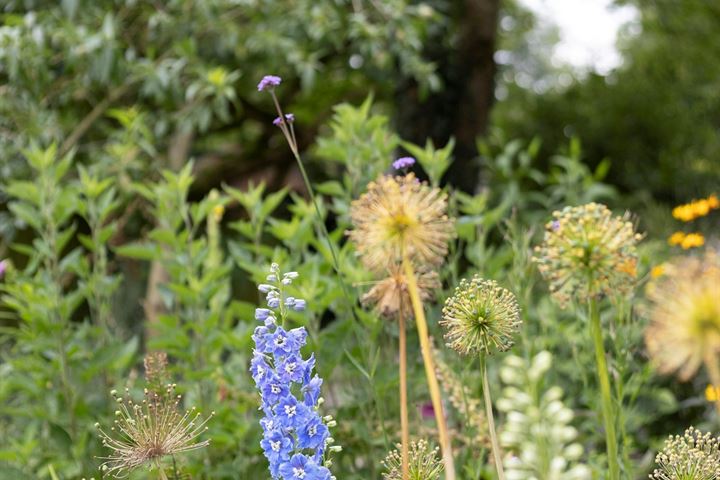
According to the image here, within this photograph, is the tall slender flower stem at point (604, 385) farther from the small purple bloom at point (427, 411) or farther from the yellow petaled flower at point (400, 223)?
the small purple bloom at point (427, 411)

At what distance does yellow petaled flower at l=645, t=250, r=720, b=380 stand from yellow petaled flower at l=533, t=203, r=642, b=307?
0.19 metres

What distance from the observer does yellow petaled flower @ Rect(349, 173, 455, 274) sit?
4.58ft

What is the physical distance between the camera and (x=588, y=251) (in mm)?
1342

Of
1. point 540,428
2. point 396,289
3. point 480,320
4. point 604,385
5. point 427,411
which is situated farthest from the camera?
point 427,411

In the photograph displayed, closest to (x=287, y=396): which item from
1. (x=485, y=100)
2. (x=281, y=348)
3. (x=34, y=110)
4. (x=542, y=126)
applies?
(x=281, y=348)

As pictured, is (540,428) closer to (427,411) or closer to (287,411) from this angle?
(287,411)

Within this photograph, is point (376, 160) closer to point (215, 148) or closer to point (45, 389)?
point (45, 389)

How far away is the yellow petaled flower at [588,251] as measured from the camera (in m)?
1.34

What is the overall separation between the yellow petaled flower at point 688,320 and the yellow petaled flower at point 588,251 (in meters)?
0.19

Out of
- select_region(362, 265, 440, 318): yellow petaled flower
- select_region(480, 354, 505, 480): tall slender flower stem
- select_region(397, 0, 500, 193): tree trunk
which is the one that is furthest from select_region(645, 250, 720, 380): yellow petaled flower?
select_region(397, 0, 500, 193): tree trunk

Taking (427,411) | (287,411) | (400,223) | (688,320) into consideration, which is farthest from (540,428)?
(427,411)

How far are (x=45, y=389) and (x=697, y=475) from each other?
2.32 meters

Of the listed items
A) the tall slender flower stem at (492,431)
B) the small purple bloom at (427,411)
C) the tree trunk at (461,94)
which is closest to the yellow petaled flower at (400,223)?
the tall slender flower stem at (492,431)

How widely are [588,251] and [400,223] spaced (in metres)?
0.31
